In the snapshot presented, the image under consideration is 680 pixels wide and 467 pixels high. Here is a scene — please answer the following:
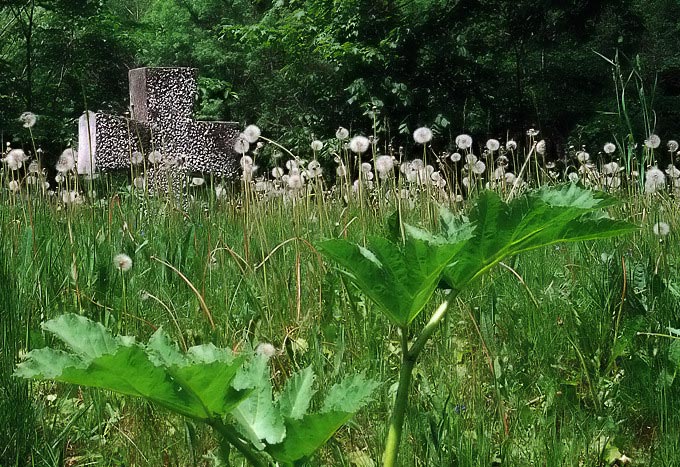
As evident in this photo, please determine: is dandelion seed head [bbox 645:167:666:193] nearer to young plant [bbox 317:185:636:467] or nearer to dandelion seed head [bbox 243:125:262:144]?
dandelion seed head [bbox 243:125:262:144]

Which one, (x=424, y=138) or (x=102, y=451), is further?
(x=424, y=138)

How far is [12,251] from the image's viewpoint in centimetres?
188

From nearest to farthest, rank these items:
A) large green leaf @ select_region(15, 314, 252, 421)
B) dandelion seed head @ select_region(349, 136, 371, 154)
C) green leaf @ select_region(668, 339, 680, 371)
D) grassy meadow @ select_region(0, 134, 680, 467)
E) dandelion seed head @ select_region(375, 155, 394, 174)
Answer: large green leaf @ select_region(15, 314, 252, 421) → grassy meadow @ select_region(0, 134, 680, 467) → green leaf @ select_region(668, 339, 680, 371) → dandelion seed head @ select_region(375, 155, 394, 174) → dandelion seed head @ select_region(349, 136, 371, 154)

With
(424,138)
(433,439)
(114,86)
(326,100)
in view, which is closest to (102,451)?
(433,439)

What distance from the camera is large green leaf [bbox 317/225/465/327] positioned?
77cm

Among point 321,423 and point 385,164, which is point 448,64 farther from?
point 321,423

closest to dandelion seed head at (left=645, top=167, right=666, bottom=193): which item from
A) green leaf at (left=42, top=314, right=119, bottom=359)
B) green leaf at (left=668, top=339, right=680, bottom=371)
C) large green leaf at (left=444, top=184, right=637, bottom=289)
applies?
green leaf at (left=668, top=339, right=680, bottom=371)

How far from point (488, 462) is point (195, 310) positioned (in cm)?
96

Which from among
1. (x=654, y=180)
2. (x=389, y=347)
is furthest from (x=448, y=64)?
(x=389, y=347)

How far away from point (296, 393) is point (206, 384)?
200mm

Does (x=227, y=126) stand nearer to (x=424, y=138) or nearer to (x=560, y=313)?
(x=424, y=138)

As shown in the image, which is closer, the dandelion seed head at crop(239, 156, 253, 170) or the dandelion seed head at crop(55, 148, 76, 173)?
the dandelion seed head at crop(239, 156, 253, 170)

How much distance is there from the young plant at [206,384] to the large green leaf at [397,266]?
Answer: 9 cm

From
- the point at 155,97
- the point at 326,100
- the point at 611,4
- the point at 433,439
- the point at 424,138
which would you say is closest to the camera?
the point at 433,439
